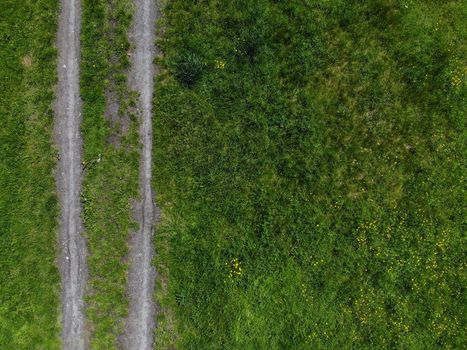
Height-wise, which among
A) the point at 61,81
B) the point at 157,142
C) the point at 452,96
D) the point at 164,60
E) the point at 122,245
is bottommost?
the point at 122,245

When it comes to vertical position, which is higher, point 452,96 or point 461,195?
point 452,96

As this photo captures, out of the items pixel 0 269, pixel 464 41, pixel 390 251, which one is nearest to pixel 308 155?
pixel 390 251

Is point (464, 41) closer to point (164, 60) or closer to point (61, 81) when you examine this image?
point (164, 60)

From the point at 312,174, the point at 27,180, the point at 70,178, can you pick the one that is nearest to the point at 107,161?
the point at 70,178

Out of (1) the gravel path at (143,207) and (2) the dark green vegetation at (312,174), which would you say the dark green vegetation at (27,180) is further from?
(2) the dark green vegetation at (312,174)

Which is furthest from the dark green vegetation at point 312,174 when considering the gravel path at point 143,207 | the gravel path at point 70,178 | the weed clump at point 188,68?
the gravel path at point 70,178

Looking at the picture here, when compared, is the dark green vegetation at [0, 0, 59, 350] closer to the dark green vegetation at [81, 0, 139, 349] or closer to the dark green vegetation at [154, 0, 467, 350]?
the dark green vegetation at [81, 0, 139, 349]

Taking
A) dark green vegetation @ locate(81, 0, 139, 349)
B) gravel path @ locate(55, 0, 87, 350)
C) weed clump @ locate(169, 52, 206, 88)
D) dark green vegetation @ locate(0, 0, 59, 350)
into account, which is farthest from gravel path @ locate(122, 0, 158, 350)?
dark green vegetation @ locate(0, 0, 59, 350)
